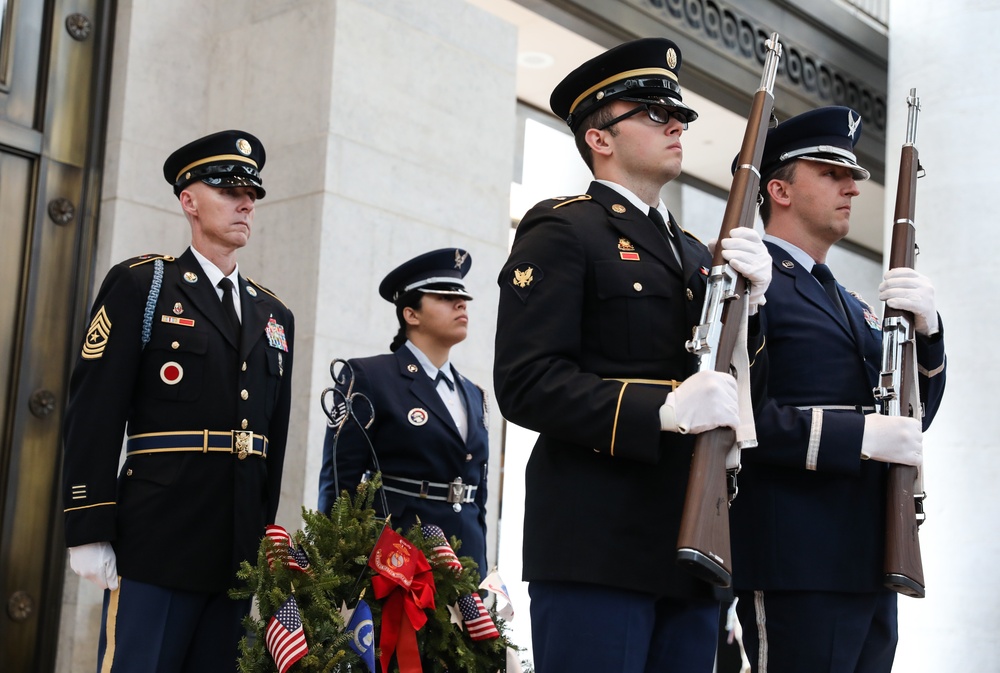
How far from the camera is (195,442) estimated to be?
346cm

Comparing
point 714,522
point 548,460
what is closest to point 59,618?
point 548,460

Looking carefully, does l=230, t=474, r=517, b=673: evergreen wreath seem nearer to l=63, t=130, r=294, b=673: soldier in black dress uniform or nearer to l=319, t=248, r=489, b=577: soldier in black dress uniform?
l=63, t=130, r=294, b=673: soldier in black dress uniform

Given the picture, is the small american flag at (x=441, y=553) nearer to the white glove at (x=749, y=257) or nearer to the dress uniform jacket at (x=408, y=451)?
the dress uniform jacket at (x=408, y=451)

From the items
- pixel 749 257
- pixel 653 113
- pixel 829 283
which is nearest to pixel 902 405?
pixel 829 283

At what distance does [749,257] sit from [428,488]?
2.07 metres

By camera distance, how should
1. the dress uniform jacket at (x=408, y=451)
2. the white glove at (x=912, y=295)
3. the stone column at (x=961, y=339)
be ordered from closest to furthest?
the white glove at (x=912, y=295), the dress uniform jacket at (x=408, y=451), the stone column at (x=961, y=339)

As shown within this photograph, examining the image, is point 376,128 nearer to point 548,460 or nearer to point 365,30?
point 365,30

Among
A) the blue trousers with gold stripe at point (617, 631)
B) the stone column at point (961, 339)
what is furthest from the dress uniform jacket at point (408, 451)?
the stone column at point (961, 339)

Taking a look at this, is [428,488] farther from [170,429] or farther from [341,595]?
[170,429]

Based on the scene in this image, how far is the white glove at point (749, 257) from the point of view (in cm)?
250

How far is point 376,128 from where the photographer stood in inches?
222

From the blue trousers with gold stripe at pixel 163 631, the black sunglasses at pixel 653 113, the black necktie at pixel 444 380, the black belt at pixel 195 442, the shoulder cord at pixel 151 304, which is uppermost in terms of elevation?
the black sunglasses at pixel 653 113

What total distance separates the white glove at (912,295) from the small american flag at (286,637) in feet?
5.36

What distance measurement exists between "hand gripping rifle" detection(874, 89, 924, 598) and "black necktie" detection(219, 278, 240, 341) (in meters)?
1.78
